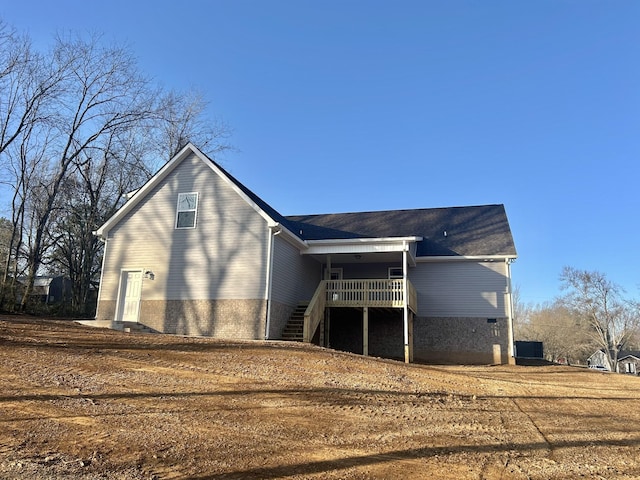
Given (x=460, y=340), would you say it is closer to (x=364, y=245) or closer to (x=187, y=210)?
(x=364, y=245)

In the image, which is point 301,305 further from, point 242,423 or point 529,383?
point 242,423

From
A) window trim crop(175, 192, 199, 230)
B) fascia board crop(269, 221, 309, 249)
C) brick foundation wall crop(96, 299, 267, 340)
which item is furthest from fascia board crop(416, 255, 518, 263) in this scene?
window trim crop(175, 192, 199, 230)

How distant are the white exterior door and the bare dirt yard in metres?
5.46

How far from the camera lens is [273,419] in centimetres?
580

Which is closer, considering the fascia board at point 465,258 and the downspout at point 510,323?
the downspout at point 510,323

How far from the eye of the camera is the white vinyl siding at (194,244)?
579 inches

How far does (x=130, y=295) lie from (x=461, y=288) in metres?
12.9

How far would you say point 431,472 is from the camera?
A: 169 inches

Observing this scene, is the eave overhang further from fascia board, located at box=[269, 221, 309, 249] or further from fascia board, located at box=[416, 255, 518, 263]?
fascia board, located at box=[416, 255, 518, 263]

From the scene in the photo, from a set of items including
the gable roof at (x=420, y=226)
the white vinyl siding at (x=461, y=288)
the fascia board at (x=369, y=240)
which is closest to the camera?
the fascia board at (x=369, y=240)

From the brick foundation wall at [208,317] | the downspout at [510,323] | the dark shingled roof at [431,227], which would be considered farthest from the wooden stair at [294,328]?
the downspout at [510,323]

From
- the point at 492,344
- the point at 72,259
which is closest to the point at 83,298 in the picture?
the point at 72,259

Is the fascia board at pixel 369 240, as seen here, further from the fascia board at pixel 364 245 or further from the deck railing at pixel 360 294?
the deck railing at pixel 360 294

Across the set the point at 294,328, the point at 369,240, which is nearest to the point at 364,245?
the point at 369,240
